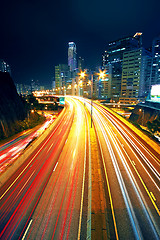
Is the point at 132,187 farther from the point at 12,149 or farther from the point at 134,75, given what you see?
the point at 134,75

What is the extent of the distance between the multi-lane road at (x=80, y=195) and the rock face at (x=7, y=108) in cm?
1786

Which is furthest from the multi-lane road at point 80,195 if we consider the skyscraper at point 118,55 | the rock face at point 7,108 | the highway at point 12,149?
the skyscraper at point 118,55

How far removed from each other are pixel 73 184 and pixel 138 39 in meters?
201

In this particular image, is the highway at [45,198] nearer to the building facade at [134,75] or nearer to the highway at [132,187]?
the highway at [132,187]

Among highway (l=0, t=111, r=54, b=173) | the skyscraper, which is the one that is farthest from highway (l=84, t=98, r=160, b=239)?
the skyscraper

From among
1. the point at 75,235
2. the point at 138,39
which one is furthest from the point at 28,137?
the point at 138,39

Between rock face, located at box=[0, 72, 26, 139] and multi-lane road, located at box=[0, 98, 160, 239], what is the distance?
1786 cm

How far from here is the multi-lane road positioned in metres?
9.75

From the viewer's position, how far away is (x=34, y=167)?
18.6 m

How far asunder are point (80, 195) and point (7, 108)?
37.0m

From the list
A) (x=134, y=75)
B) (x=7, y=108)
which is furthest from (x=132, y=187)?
(x=134, y=75)

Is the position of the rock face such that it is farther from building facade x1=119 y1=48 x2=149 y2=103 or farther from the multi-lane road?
building facade x1=119 y1=48 x2=149 y2=103

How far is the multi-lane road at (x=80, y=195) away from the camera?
384 inches

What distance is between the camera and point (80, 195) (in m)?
13.2
